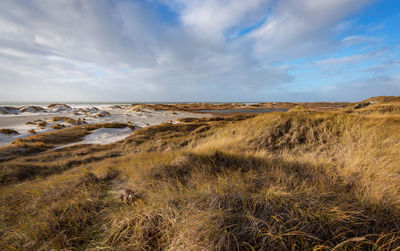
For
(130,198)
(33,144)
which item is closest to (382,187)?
(130,198)

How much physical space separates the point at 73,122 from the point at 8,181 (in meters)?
19.3

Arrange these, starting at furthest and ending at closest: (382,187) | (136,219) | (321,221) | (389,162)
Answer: (389,162), (382,187), (136,219), (321,221)

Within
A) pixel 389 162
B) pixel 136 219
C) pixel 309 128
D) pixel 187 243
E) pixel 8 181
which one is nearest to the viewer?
pixel 187 243

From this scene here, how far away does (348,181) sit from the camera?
2.76 m

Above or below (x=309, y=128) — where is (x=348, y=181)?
below

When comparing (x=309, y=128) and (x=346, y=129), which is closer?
(x=346, y=129)

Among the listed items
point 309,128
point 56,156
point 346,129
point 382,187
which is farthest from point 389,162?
point 56,156

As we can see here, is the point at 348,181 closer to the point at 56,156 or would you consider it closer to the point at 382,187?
the point at 382,187

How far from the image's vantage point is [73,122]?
21.1 meters

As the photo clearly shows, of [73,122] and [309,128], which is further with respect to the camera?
[73,122]

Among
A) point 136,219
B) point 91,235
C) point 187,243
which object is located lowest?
point 91,235

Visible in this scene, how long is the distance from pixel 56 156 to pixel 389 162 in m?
14.3

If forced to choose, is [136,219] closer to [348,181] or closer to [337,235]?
[337,235]

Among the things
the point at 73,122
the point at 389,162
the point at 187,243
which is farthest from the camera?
the point at 73,122
